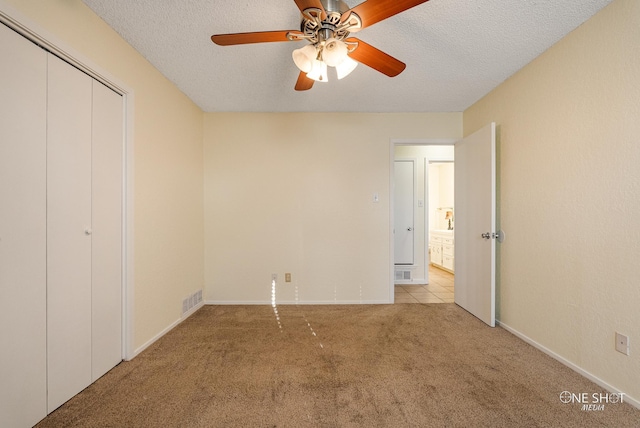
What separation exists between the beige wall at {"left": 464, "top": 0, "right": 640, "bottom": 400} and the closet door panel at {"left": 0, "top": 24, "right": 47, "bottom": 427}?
3270 millimetres

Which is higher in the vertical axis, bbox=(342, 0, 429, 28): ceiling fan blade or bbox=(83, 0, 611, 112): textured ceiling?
bbox=(83, 0, 611, 112): textured ceiling

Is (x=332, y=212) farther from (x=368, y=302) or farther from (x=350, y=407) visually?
(x=350, y=407)

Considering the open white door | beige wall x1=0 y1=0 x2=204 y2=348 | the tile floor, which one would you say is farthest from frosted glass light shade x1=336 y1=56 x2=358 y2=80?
the tile floor

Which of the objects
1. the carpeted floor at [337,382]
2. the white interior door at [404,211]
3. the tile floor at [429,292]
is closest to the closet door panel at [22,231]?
the carpeted floor at [337,382]

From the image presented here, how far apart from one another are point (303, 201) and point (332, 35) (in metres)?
2.09

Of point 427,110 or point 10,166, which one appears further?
point 427,110

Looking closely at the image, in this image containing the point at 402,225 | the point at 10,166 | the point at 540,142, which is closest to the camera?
the point at 10,166

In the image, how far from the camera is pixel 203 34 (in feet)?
6.20

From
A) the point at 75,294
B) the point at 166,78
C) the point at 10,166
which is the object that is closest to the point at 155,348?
the point at 75,294

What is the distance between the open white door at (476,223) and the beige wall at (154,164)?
3.11 meters

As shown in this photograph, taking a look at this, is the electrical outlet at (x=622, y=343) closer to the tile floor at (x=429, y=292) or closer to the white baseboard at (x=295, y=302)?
the tile floor at (x=429, y=292)

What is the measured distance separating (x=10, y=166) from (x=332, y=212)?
2656 millimetres

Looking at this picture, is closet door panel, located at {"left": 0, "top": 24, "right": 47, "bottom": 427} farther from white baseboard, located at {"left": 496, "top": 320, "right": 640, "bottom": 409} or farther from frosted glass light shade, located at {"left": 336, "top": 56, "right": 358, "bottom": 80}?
white baseboard, located at {"left": 496, "top": 320, "right": 640, "bottom": 409}

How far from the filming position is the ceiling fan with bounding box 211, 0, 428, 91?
1.25 metres
